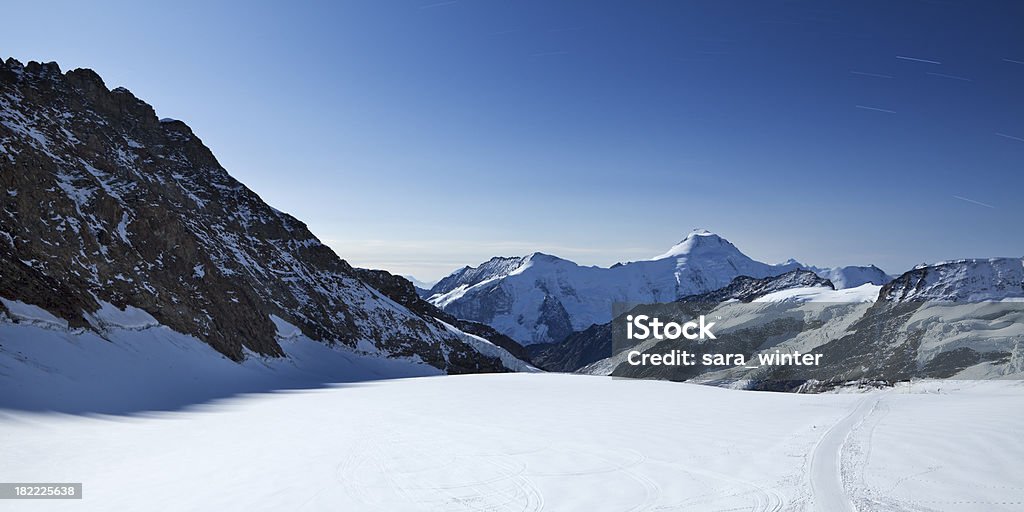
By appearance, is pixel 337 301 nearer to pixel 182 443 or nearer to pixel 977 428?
pixel 182 443

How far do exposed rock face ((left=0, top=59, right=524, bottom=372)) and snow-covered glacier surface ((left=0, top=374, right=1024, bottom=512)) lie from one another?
83.1 ft

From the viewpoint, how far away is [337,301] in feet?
288

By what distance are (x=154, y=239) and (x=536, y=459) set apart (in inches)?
2197

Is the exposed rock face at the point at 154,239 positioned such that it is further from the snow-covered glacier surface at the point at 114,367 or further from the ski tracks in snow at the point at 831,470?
the ski tracks in snow at the point at 831,470

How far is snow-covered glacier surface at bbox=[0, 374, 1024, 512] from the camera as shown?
9094 millimetres

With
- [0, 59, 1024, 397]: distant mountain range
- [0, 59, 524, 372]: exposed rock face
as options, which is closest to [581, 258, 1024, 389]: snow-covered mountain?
[0, 59, 1024, 397]: distant mountain range

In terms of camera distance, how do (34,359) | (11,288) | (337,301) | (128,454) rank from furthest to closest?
(337,301) < (11,288) < (34,359) < (128,454)

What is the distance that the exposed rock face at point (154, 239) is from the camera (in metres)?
40.8

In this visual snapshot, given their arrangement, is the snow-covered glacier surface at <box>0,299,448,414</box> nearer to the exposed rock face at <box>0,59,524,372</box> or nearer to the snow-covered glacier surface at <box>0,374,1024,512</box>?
the exposed rock face at <box>0,59,524,372</box>

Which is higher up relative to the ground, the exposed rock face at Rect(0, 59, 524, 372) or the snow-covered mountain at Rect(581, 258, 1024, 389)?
the exposed rock face at Rect(0, 59, 524, 372)

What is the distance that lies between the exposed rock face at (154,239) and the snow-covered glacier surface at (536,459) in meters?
25.3

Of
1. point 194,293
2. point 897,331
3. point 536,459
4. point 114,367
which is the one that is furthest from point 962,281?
point 114,367

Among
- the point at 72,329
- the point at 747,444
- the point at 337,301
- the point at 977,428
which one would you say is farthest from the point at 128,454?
the point at 337,301

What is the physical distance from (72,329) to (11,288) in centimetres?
375
